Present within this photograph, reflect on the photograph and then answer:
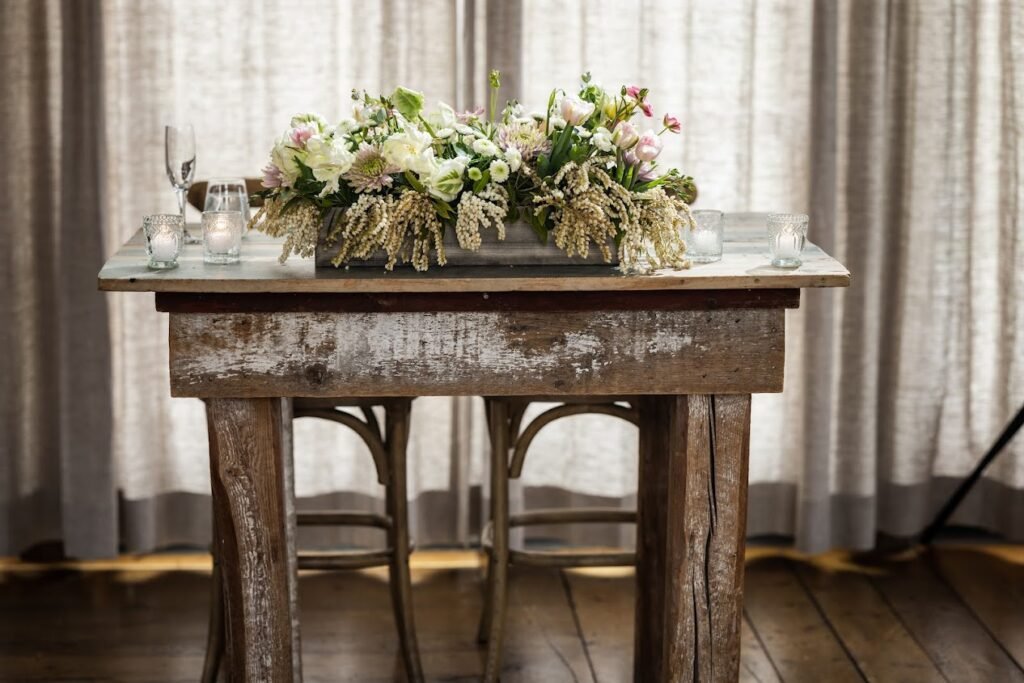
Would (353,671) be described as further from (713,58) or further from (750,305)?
(713,58)

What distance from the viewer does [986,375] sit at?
3605 mm

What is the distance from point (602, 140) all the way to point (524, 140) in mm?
133

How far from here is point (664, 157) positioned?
11.4ft

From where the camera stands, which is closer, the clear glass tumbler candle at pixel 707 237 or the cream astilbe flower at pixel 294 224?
the cream astilbe flower at pixel 294 224

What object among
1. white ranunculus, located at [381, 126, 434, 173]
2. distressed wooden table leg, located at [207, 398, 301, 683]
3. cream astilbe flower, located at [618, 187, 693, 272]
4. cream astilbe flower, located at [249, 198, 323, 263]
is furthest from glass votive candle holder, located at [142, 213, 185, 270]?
cream astilbe flower, located at [618, 187, 693, 272]

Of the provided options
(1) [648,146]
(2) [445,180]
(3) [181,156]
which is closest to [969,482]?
(1) [648,146]

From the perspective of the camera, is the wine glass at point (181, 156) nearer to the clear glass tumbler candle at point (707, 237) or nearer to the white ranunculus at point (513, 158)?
the white ranunculus at point (513, 158)

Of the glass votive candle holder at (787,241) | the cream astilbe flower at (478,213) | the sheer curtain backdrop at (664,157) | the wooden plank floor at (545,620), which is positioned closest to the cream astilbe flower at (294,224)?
the cream astilbe flower at (478,213)

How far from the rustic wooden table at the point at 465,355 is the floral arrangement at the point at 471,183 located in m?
0.07

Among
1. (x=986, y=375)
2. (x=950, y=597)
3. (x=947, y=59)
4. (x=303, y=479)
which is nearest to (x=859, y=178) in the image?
(x=947, y=59)

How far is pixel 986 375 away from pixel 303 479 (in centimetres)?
189

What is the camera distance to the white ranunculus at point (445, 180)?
2154mm

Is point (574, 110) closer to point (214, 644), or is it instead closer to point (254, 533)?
point (254, 533)

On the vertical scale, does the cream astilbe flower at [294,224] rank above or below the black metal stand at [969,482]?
above
